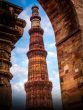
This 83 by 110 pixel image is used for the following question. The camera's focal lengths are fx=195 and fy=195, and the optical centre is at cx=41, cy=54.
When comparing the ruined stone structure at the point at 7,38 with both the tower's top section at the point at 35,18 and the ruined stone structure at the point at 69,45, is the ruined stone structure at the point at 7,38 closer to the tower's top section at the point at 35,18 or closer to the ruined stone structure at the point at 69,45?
the ruined stone structure at the point at 69,45

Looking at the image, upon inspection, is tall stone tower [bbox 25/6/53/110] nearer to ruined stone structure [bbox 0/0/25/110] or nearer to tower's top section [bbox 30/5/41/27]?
tower's top section [bbox 30/5/41/27]

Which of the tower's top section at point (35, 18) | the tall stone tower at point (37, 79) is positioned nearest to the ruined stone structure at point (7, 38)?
the tall stone tower at point (37, 79)

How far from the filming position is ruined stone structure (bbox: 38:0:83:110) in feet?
15.5

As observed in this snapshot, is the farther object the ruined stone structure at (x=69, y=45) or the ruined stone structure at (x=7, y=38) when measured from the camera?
the ruined stone structure at (x=69, y=45)

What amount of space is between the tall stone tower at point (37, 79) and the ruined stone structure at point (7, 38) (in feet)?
47.1

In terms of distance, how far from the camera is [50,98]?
17.2 m

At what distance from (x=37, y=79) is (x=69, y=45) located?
12027 millimetres

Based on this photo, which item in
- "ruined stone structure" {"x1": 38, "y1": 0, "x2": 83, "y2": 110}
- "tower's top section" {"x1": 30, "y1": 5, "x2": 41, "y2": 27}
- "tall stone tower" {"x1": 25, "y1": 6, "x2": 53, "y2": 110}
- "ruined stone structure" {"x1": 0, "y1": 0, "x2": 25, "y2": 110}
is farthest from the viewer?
"tower's top section" {"x1": 30, "y1": 5, "x2": 41, "y2": 27}

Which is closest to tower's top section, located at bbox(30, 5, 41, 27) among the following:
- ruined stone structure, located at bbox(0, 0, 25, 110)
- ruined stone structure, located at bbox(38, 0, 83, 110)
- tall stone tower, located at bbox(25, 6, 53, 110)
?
tall stone tower, located at bbox(25, 6, 53, 110)

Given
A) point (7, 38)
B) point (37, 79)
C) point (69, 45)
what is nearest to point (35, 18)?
point (37, 79)

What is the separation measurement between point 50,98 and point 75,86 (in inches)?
504

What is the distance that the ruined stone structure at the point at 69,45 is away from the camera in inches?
186

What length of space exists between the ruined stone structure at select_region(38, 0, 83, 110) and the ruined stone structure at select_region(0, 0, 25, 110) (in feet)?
8.27

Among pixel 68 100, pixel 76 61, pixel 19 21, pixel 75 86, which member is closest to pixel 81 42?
pixel 76 61
